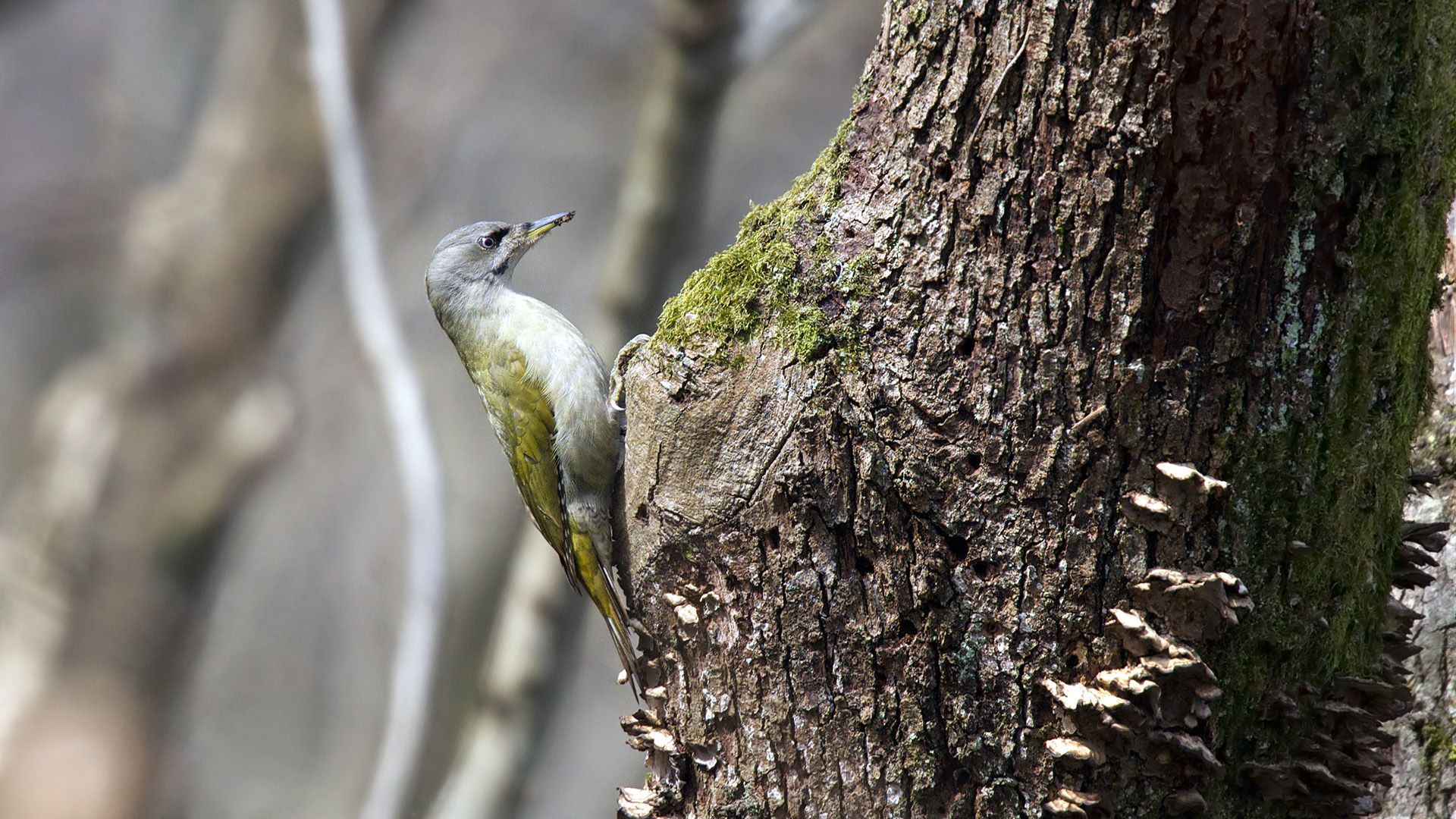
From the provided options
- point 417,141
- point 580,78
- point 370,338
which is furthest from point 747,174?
point 370,338

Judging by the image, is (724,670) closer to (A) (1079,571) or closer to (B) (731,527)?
(B) (731,527)

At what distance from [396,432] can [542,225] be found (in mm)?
1570

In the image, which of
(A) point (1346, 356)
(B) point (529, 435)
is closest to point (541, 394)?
(B) point (529, 435)

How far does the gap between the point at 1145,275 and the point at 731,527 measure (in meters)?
0.86

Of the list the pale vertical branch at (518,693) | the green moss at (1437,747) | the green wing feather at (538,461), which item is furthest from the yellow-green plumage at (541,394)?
the pale vertical branch at (518,693)

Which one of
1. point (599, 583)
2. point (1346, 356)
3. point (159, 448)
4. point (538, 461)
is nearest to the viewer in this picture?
point (1346, 356)

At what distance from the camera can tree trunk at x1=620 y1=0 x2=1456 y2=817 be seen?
5.62 feet

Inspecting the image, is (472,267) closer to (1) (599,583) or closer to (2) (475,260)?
(2) (475,260)

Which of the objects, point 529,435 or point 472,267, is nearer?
point 529,435

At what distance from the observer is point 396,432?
5031mm

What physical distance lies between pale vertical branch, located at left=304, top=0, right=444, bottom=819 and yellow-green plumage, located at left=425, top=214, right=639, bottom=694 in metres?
0.80

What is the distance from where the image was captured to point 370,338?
16.1ft

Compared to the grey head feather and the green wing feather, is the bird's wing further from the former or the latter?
the grey head feather

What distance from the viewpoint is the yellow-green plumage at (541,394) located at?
3.37m
